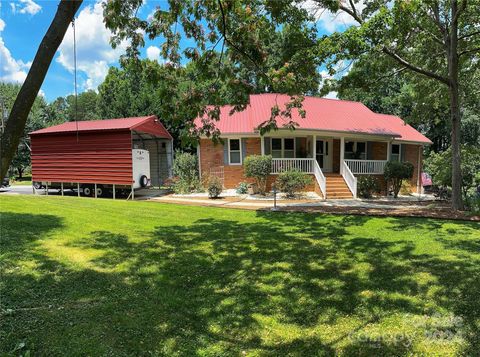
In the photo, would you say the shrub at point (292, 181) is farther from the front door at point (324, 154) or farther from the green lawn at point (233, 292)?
the green lawn at point (233, 292)

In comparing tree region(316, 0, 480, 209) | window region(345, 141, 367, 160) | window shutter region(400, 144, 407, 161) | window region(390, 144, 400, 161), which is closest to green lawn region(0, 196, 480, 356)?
tree region(316, 0, 480, 209)

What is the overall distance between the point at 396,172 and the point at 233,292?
1514cm

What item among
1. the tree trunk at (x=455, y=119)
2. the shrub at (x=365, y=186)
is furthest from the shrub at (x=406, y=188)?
the tree trunk at (x=455, y=119)

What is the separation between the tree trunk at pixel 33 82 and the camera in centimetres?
232

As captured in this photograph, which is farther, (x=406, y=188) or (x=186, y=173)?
(x=406, y=188)

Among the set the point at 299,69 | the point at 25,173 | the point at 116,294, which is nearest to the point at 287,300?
the point at 116,294

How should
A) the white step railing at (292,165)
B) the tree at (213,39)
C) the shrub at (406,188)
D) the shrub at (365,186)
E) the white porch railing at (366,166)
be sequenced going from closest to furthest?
the tree at (213,39)
the shrub at (365,186)
the white step railing at (292,165)
the white porch railing at (366,166)
the shrub at (406,188)

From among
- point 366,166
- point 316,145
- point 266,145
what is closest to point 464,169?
point 366,166

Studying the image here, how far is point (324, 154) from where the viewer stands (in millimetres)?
19938

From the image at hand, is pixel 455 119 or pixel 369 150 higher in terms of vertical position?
pixel 455 119

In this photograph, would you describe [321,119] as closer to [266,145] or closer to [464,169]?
[266,145]

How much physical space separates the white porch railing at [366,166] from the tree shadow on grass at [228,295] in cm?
1253

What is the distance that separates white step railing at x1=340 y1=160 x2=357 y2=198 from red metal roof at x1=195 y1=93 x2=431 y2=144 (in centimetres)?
191

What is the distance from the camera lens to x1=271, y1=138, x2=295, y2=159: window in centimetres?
1833
